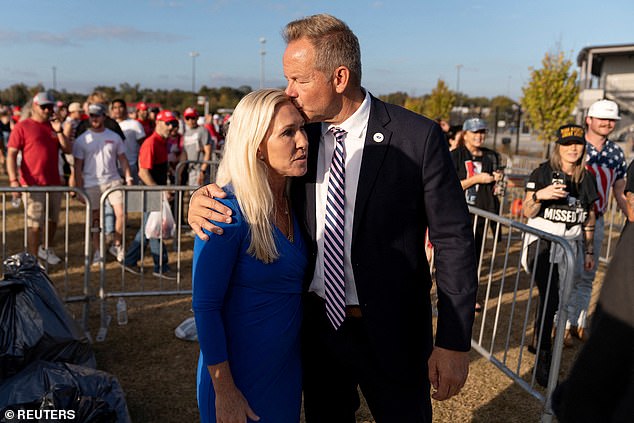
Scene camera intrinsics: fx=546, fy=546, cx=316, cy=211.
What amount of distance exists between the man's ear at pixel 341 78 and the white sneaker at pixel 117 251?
5.69m

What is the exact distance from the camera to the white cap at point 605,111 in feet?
17.0

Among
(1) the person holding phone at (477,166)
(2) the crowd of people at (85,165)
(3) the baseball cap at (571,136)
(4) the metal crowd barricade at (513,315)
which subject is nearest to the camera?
(4) the metal crowd barricade at (513,315)

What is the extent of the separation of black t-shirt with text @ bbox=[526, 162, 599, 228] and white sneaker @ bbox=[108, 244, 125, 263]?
509cm

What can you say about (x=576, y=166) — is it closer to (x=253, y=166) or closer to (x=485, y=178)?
(x=485, y=178)

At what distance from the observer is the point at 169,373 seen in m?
4.35

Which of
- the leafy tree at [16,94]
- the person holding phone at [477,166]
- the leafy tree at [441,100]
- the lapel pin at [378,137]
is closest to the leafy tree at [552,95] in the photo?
the leafy tree at [441,100]

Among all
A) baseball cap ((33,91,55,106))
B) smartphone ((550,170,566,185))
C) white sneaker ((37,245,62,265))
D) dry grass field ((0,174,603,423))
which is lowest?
dry grass field ((0,174,603,423))

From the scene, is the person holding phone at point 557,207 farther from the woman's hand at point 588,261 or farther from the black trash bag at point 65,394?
the black trash bag at point 65,394

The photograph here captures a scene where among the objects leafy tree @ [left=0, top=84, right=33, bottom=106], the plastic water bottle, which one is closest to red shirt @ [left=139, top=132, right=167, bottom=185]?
the plastic water bottle

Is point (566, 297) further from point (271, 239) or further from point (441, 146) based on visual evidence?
point (271, 239)

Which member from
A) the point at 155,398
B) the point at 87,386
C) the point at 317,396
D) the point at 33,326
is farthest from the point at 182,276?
the point at 317,396

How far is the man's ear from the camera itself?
85.7 inches

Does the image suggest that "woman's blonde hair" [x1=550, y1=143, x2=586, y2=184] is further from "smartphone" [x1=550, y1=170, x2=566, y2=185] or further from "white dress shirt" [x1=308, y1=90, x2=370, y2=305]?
"white dress shirt" [x1=308, y1=90, x2=370, y2=305]

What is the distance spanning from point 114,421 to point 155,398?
3.63 feet
